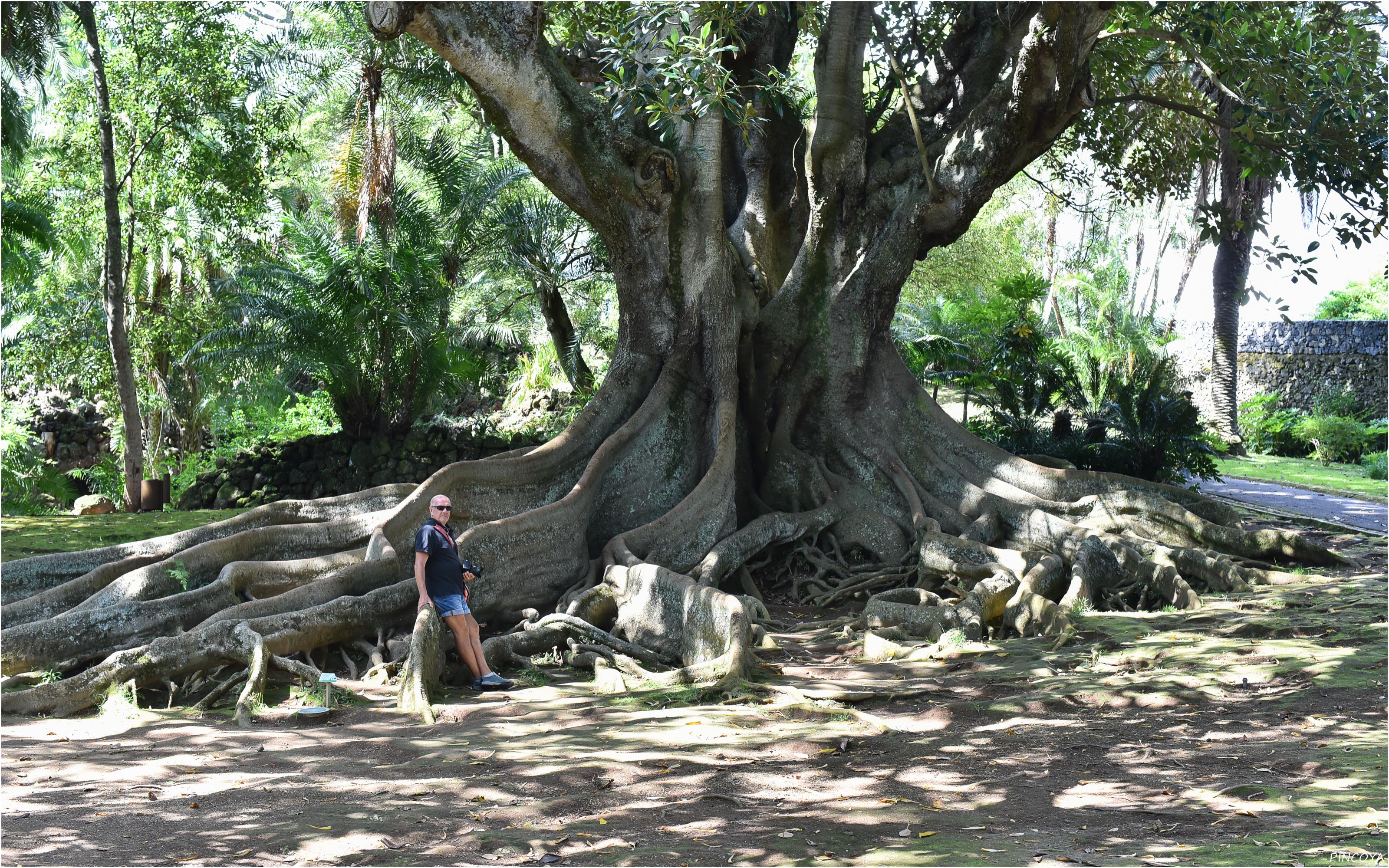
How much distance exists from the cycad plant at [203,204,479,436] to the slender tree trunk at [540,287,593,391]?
97.3 inches

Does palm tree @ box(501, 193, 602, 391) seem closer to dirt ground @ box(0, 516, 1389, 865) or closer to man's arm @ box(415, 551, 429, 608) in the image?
man's arm @ box(415, 551, 429, 608)

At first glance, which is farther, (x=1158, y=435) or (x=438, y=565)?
(x=1158, y=435)

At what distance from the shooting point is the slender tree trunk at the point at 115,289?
51.2 feet

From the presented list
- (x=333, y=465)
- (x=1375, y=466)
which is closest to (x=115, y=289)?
(x=333, y=465)

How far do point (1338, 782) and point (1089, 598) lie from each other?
4233 millimetres

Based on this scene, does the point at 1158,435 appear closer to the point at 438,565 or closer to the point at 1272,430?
the point at 438,565

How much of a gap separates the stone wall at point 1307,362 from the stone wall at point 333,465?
Result: 1713cm

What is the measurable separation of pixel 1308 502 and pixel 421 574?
43.6 ft

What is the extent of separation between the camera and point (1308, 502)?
613 inches

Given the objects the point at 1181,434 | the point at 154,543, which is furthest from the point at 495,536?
the point at 1181,434

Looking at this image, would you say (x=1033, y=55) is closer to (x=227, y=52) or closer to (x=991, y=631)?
(x=991, y=631)

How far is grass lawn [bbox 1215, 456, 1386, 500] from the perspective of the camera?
1705 centimetres

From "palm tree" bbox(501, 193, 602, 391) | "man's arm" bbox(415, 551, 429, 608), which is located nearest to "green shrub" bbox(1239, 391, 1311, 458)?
"palm tree" bbox(501, 193, 602, 391)

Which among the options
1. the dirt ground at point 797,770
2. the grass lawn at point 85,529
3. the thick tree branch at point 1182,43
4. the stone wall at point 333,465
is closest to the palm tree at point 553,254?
the stone wall at point 333,465
